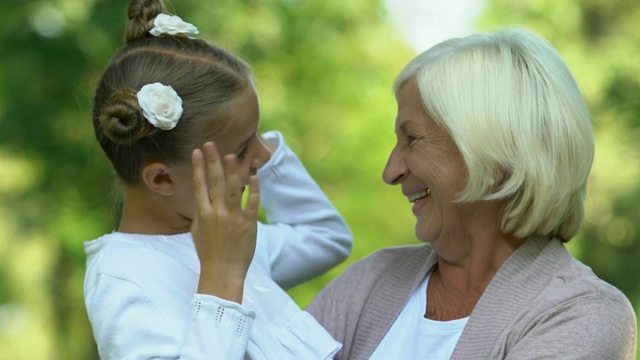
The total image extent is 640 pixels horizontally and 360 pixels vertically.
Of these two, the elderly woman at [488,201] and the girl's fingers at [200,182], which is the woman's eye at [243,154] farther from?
the elderly woman at [488,201]

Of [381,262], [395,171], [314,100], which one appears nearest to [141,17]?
[395,171]

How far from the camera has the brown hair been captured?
2451 millimetres

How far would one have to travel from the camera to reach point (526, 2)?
9.64 meters

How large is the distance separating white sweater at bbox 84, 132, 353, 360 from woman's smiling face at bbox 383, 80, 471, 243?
0.34 m

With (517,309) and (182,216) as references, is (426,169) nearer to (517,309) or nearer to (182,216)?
(517,309)

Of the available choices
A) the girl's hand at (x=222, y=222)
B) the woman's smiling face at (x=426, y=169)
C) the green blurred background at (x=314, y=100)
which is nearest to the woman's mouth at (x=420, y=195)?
the woman's smiling face at (x=426, y=169)

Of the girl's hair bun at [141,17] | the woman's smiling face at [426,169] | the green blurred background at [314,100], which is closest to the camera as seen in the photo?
the girl's hair bun at [141,17]

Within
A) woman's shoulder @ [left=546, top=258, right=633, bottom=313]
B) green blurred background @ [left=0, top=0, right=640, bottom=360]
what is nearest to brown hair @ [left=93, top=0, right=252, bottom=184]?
woman's shoulder @ [left=546, top=258, right=633, bottom=313]

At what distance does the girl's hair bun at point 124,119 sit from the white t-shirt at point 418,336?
0.92 meters

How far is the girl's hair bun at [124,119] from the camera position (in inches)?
95.4

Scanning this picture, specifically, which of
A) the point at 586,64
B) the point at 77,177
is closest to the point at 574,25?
the point at 586,64

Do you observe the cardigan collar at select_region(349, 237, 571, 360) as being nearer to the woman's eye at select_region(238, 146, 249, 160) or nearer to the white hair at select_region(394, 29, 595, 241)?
the white hair at select_region(394, 29, 595, 241)

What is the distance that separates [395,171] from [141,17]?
0.82m

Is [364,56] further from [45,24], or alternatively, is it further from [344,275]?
[344,275]
